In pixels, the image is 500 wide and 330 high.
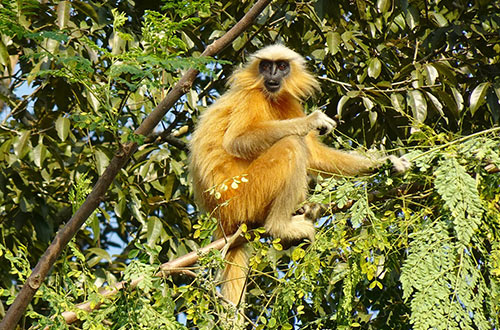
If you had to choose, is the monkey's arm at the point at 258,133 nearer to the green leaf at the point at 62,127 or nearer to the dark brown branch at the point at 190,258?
the dark brown branch at the point at 190,258

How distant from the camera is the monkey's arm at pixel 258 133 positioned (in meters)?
4.66

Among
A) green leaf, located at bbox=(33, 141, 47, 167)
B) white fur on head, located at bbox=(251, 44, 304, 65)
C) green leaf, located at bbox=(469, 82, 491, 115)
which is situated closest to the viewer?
green leaf, located at bbox=(469, 82, 491, 115)

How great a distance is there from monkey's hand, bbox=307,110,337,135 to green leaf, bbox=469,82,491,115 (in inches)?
33.3

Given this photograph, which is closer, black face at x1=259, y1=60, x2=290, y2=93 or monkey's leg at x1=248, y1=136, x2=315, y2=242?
monkey's leg at x1=248, y1=136, x2=315, y2=242

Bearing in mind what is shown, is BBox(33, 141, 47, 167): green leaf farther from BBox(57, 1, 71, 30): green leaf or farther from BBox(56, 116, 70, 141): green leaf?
BBox(57, 1, 71, 30): green leaf

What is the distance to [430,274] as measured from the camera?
2.60 meters

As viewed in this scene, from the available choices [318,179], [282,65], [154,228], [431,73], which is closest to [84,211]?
[318,179]

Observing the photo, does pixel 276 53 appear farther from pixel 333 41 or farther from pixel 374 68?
pixel 374 68

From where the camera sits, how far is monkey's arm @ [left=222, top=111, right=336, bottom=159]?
4660 mm

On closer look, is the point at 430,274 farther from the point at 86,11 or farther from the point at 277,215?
the point at 86,11

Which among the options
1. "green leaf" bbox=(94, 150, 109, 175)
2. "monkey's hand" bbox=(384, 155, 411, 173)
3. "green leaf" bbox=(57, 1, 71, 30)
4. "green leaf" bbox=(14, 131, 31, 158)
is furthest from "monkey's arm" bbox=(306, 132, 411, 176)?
"green leaf" bbox=(14, 131, 31, 158)

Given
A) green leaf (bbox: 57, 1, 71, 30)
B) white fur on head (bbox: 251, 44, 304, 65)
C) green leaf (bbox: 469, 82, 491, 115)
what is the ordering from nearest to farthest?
green leaf (bbox: 469, 82, 491, 115) → green leaf (bbox: 57, 1, 71, 30) → white fur on head (bbox: 251, 44, 304, 65)

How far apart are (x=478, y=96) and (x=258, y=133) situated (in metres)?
1.42

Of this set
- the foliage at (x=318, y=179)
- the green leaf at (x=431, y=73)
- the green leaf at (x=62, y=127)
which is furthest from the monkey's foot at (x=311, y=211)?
the green leaf at (x=62, y=127)
